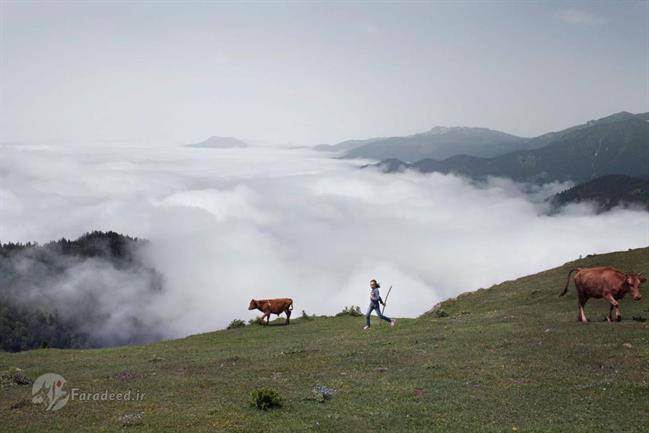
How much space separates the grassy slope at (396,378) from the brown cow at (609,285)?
1.33 meters

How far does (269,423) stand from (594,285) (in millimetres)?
20756

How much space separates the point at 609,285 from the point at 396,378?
14.2 meters

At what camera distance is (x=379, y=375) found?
21188mm

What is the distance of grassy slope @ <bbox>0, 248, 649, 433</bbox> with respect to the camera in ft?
50.0

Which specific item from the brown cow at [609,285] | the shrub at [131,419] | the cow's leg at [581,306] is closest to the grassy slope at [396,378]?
the shrub at [131,419]

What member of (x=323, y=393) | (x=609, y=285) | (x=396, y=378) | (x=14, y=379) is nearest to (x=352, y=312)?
(x=609, y=285)

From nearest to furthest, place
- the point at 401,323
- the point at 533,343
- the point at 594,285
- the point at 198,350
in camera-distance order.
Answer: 1. the point at 533,343
2. the point at 594,285
3. the point at 198,350
4. the point at 401,323

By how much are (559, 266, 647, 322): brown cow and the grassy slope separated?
1.33 m

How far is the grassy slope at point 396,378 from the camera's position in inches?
600

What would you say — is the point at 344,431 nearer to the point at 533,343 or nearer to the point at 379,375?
the point at 379,375

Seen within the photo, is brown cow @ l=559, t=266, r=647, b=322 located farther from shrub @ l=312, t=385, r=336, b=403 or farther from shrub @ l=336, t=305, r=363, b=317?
shrub @ l=336, t=305, r=363, b=317

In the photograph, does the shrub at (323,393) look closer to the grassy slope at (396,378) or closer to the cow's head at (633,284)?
the grassy slope at (396,378)

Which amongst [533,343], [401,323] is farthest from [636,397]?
[401,323]

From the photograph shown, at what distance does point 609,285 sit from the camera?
26.4 metres
